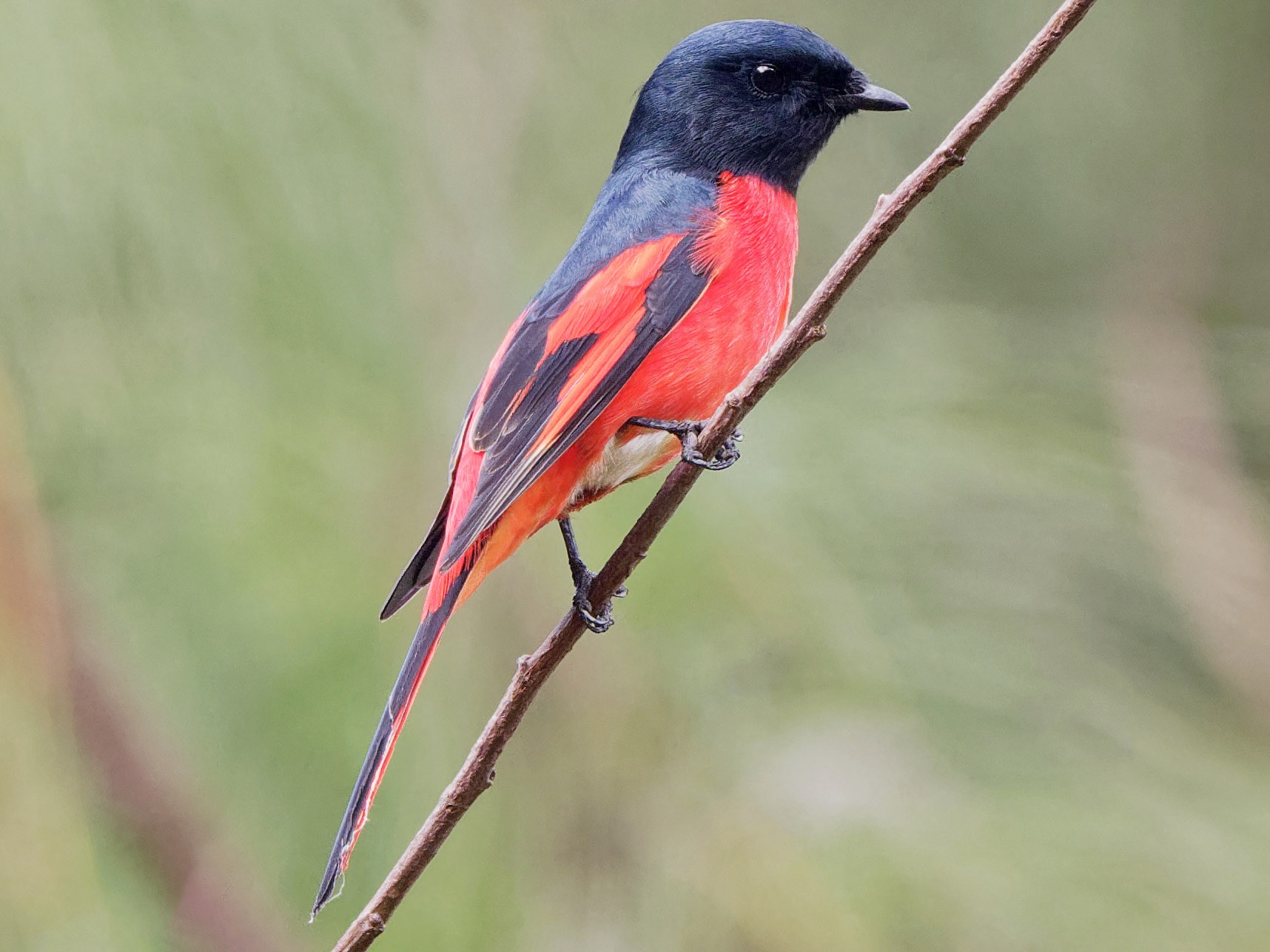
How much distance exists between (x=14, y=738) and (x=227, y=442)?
44 cm

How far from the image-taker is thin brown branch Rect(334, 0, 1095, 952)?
48.9 inches

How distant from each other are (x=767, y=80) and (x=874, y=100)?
18 centimetres

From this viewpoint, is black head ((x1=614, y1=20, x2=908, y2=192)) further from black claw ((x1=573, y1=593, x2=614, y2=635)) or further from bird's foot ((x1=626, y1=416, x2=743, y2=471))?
black claw ((x1=573, y1=593, x2=614, y2=635))

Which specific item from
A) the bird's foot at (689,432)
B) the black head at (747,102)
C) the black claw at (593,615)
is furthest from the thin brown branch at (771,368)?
the black head at (747,102)

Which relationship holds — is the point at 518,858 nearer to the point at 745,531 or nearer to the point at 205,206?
the point at 745,531

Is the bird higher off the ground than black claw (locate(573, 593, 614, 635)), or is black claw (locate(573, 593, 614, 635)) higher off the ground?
the bird

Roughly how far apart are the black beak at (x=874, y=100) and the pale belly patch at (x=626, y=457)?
2.08 ft

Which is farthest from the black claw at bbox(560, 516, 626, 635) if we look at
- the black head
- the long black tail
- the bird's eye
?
Result: the bird's eye

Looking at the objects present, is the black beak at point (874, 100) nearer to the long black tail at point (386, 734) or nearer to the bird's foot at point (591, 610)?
the bird's foot at point (591, 610)

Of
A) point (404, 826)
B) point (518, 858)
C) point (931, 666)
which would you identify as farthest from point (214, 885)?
point (931, 666)

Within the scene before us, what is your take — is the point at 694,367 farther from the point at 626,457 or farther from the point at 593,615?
the point at 593,615

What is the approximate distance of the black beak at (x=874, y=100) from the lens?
2.07 m

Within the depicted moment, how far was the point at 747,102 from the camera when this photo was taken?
7.03ft

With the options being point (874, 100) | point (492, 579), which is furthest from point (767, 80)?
point (492, 579)
